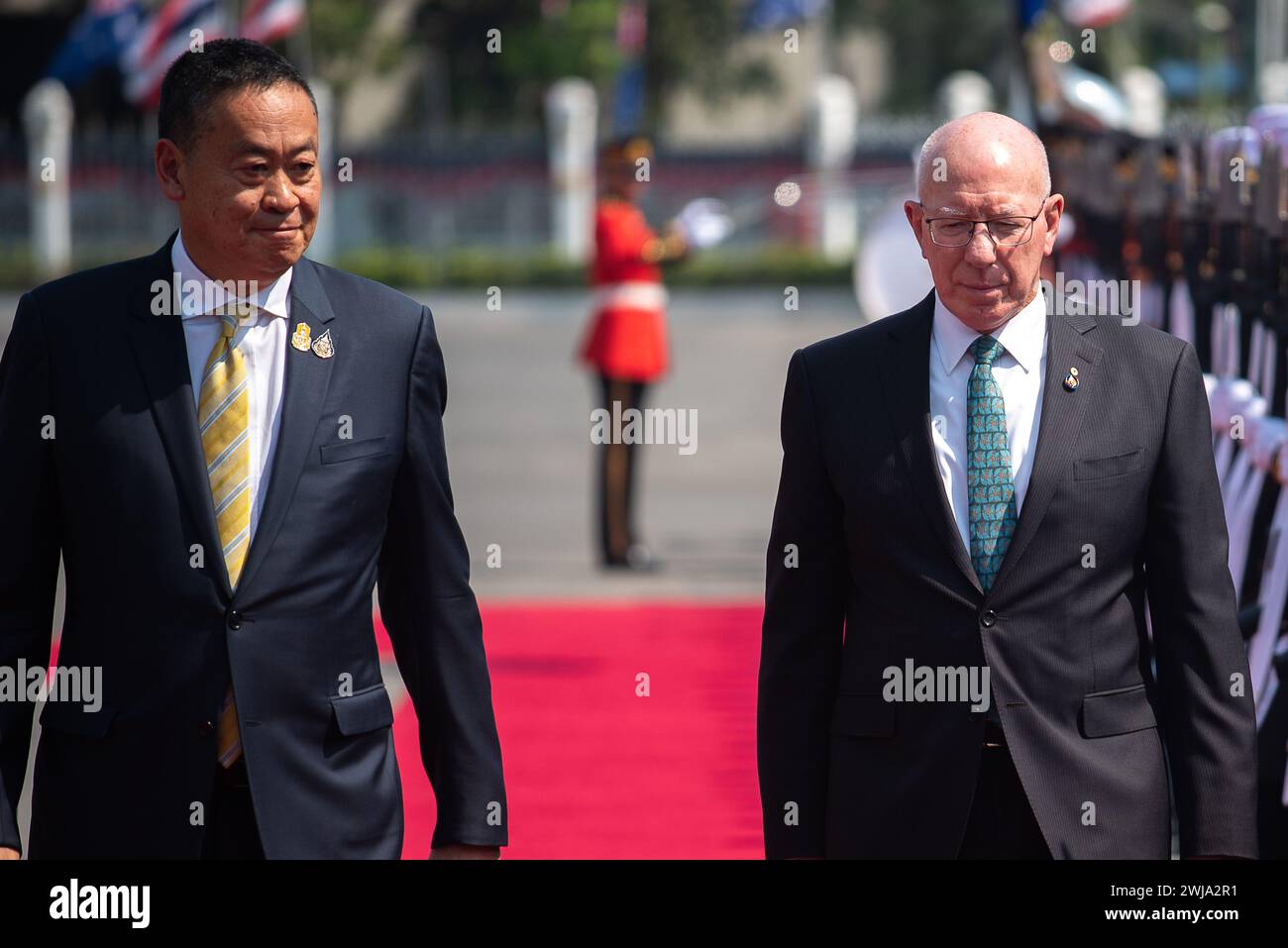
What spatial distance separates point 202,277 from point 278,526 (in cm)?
39

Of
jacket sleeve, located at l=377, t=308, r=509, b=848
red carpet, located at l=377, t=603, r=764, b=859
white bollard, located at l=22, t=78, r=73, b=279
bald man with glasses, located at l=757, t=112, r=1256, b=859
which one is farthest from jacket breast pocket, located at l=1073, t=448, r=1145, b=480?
white bollard, located at l=22, t=78, r=73, b=279

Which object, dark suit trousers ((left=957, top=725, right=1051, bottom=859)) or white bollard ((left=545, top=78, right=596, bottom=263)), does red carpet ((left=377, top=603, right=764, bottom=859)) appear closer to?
dark suit trousers ((left=957, top=725, right=1051, bottom=859))

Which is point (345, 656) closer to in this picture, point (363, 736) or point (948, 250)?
point (363, 736)

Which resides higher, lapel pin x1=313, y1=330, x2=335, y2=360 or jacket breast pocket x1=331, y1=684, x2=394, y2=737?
lapel pin x1=313, y1=330, x2=335, y2=360

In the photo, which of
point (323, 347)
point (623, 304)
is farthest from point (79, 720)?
point (623, 304)

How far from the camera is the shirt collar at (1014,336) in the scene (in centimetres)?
309

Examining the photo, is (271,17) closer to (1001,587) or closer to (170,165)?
(170,165)

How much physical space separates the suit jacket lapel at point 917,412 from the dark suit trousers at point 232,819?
1016mm

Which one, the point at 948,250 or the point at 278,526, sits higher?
the point at 948,250

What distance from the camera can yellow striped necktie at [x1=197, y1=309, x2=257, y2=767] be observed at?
297 cm

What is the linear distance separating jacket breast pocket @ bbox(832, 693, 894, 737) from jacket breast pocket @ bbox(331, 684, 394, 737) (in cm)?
65

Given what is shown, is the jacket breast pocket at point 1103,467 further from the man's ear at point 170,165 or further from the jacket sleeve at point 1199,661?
the man's ear at point 170,165

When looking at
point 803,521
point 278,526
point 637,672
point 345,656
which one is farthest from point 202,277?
point 637,672

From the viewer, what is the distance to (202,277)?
3049mm
